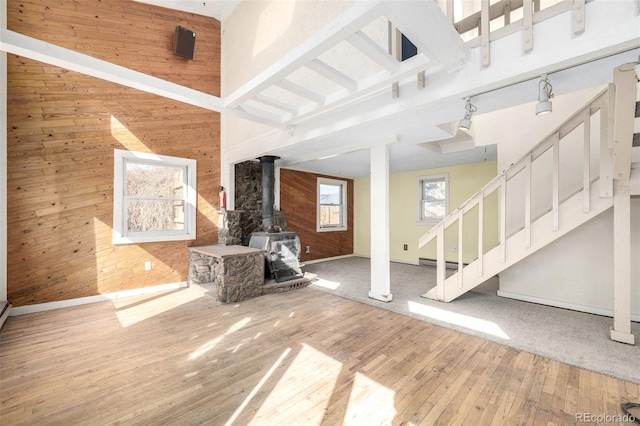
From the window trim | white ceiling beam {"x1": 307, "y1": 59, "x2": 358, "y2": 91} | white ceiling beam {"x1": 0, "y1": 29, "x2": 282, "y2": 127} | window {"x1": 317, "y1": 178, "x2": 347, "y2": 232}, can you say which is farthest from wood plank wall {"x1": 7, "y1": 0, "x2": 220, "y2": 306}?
white ceiling beam {"x1": 307, "y1": 59, "x2": 358, "y2": 91}

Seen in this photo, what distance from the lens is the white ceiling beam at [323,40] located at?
1.46 meters

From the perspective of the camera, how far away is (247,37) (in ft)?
13.9

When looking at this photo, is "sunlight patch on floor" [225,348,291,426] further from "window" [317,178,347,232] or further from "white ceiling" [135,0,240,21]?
"white ceiling" [135,0,240,21]

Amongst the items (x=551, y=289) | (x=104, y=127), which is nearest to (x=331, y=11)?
(x=104, y=127)

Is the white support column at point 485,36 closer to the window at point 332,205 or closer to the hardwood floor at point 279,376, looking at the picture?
the hardwood floor at point 279,376

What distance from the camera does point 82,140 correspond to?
11.6ft

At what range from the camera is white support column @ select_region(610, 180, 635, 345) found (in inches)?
94.7

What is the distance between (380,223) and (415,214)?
10.4 feet

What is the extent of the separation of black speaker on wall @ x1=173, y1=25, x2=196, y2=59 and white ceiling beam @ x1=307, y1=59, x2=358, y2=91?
3.55 m

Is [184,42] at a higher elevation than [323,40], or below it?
higher

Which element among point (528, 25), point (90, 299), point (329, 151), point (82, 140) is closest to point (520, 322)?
point (528, 25)

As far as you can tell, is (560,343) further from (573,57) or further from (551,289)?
(573,57)

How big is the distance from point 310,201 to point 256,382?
471 cm

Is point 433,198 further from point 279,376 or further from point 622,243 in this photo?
point 279,376
